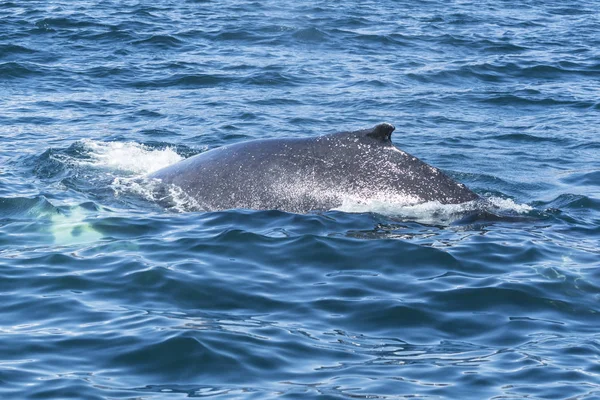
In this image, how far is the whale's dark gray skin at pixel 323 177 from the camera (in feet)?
41.9

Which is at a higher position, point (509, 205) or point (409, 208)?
point (409, 208)

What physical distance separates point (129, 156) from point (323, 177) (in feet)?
17.1

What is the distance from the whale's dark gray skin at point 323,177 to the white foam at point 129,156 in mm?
2788

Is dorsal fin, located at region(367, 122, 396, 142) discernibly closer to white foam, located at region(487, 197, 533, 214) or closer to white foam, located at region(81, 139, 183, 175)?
white foam, located at region(487, 197, 533, 214)

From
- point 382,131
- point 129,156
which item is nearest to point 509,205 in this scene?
point 382,131

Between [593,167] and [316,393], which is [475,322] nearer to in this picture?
[316,393]

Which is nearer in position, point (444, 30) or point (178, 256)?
point (178, 256)

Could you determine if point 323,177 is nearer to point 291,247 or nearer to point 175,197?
point 291,247

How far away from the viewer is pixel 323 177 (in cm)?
1295

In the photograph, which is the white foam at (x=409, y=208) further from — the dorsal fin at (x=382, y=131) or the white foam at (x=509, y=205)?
the white foam at (x=509, y=205)

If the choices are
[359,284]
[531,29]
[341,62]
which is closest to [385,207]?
[359,284]

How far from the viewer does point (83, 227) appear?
12805 mm

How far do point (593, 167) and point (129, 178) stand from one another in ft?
26.8

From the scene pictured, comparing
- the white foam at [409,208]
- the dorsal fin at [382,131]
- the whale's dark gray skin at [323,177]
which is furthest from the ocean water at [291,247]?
the dorsal fin at [382,131]
